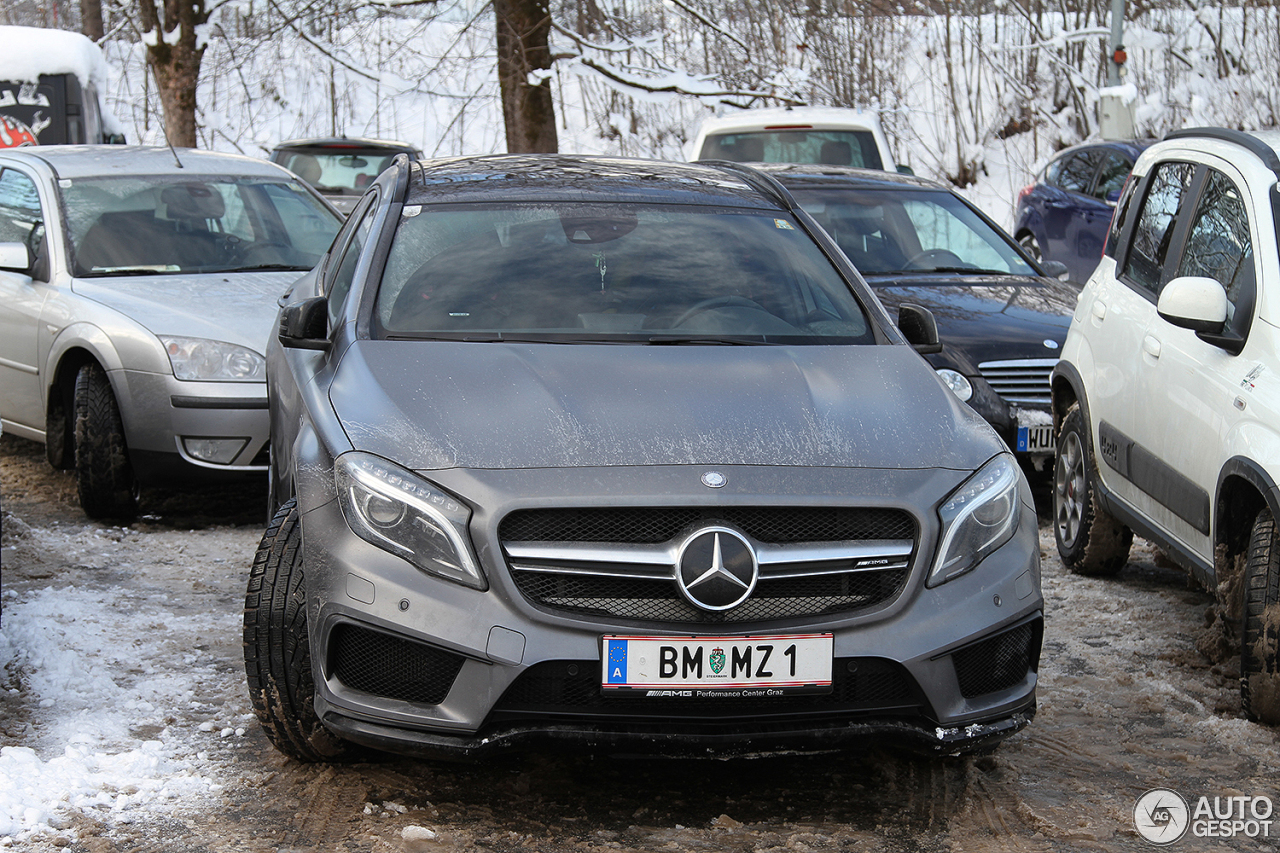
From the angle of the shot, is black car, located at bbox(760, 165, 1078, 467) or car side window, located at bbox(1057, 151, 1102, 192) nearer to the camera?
black car, located at bbox(760, 165, 1078, 467)

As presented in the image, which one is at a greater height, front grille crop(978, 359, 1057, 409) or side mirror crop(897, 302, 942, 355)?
side mirror crop(897, 302, 942, 355)

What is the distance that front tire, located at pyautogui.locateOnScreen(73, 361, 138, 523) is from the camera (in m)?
6.55

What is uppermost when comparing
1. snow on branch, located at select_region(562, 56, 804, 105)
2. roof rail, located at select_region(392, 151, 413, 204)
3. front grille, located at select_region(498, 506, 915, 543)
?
snow on branch, located at select_region(562, 56, 804, 105)

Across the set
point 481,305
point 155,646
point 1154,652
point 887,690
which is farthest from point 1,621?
point 1154,652

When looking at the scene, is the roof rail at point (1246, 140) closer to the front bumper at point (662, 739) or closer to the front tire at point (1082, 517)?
the front tire at point (1082, 517)

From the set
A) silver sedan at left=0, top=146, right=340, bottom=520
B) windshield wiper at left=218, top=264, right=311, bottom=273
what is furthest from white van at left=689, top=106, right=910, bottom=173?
windshield wiper at left=218, top=264, right=311, bottom=273

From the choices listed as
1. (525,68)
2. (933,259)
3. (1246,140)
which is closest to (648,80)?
(525,68)

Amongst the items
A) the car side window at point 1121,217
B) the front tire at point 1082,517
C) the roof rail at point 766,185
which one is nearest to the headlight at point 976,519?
the roof rail at point 766,185

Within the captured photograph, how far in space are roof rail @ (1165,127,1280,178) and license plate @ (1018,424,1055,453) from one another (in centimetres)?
167

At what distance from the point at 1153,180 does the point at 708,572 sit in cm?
343

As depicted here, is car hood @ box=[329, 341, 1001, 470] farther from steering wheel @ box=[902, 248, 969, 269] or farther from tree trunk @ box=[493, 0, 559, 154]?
tree trunk @ box=[493, 0, 559, 154]

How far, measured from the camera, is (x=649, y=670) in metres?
3.22

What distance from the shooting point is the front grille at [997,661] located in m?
3.42
